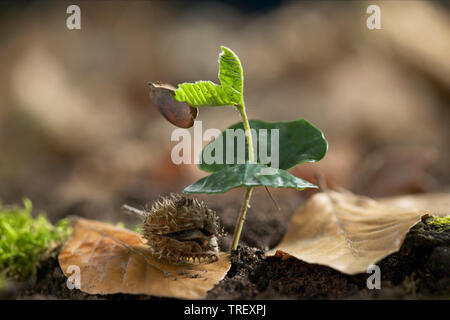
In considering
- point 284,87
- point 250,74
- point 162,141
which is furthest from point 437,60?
point 162,141

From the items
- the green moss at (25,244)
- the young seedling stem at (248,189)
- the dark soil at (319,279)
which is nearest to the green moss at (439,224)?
the dark soil at (319,279)

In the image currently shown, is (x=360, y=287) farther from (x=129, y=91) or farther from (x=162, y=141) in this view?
(x=129, y=91)

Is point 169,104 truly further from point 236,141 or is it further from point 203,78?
point 203,78
